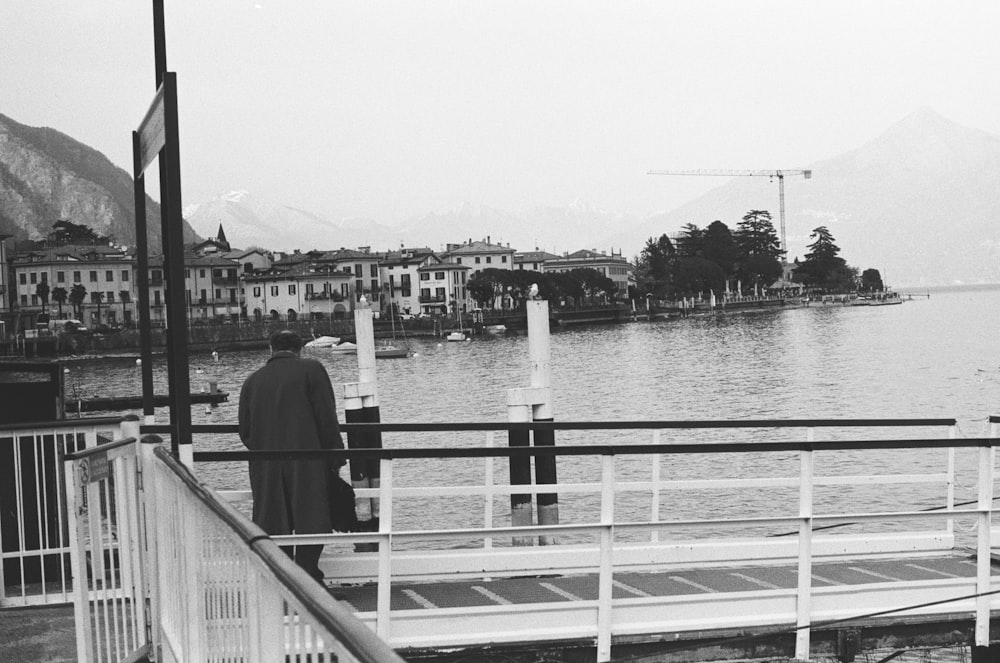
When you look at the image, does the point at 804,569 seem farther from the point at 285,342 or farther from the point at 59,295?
the point at 59,295

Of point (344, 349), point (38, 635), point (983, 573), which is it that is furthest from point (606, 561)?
point (344, 349)

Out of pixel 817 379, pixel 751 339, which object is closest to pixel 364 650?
pixel 817 379

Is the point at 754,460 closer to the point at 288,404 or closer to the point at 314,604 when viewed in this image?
the point at 288,404

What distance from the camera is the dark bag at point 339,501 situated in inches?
368

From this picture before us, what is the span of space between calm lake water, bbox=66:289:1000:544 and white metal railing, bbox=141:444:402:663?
7.45 metres

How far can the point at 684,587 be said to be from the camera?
9.79m

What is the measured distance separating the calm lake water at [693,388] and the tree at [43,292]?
5569 cm

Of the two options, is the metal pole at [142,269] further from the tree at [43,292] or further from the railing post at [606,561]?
the tree at [43,292]

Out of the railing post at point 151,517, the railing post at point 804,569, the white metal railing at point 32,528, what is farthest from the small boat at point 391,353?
the railing post at point 151,517

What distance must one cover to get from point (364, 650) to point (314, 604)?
1.52ft

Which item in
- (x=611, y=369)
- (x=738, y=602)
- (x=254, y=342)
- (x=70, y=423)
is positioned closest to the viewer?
(x=70, y=423)

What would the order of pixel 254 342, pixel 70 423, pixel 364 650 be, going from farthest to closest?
pixel 254 342, pixel 70 423, pixel 364 650

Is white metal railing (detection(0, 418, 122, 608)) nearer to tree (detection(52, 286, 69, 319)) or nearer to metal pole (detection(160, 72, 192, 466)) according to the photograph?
metal pole (detection(160, 72, 192, 466))

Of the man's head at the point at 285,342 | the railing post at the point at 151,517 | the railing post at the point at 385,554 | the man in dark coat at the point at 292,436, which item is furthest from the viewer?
the man's head at the point at 285,342
